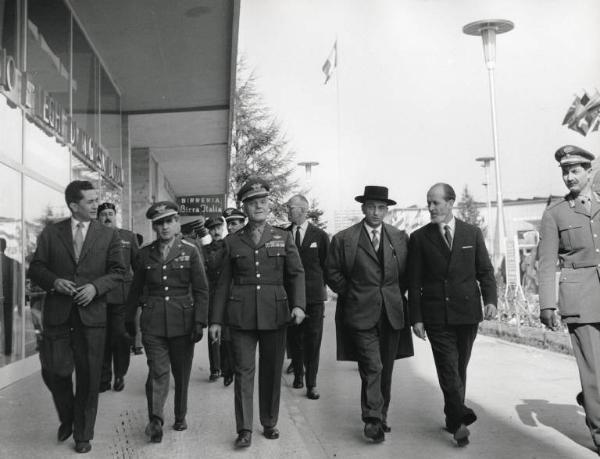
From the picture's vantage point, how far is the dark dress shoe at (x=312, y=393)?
7492 millimetres

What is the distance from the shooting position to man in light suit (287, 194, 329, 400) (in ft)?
26.5

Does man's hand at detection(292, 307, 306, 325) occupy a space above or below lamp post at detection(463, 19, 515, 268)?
below

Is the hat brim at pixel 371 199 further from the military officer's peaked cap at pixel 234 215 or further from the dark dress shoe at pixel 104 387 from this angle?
the dark dress shoe at pixel 104 387

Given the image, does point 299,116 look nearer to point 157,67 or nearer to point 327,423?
point 327,423

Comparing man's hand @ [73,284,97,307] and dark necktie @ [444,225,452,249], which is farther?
dark necktie @ [444,225,452,249]

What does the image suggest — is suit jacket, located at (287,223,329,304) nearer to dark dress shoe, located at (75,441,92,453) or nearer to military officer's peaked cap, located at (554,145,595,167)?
dark dress shoe, located at (75,441,92,453)

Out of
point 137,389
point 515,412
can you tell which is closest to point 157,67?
point 137,389

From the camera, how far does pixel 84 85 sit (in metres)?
14.0

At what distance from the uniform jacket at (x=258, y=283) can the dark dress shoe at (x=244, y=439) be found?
2.54ft

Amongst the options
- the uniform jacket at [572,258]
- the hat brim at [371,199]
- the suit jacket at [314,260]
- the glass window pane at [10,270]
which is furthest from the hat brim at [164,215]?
the glass window pane at [10,270]

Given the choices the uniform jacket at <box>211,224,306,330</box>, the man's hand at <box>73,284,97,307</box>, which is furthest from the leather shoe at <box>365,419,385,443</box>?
the man's hand at <box>73,284,97,307</box>

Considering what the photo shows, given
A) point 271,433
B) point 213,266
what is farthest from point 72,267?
point 213,266

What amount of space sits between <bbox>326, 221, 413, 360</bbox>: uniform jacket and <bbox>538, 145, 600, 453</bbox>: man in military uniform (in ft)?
3.75

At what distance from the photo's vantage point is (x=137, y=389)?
8.05m
